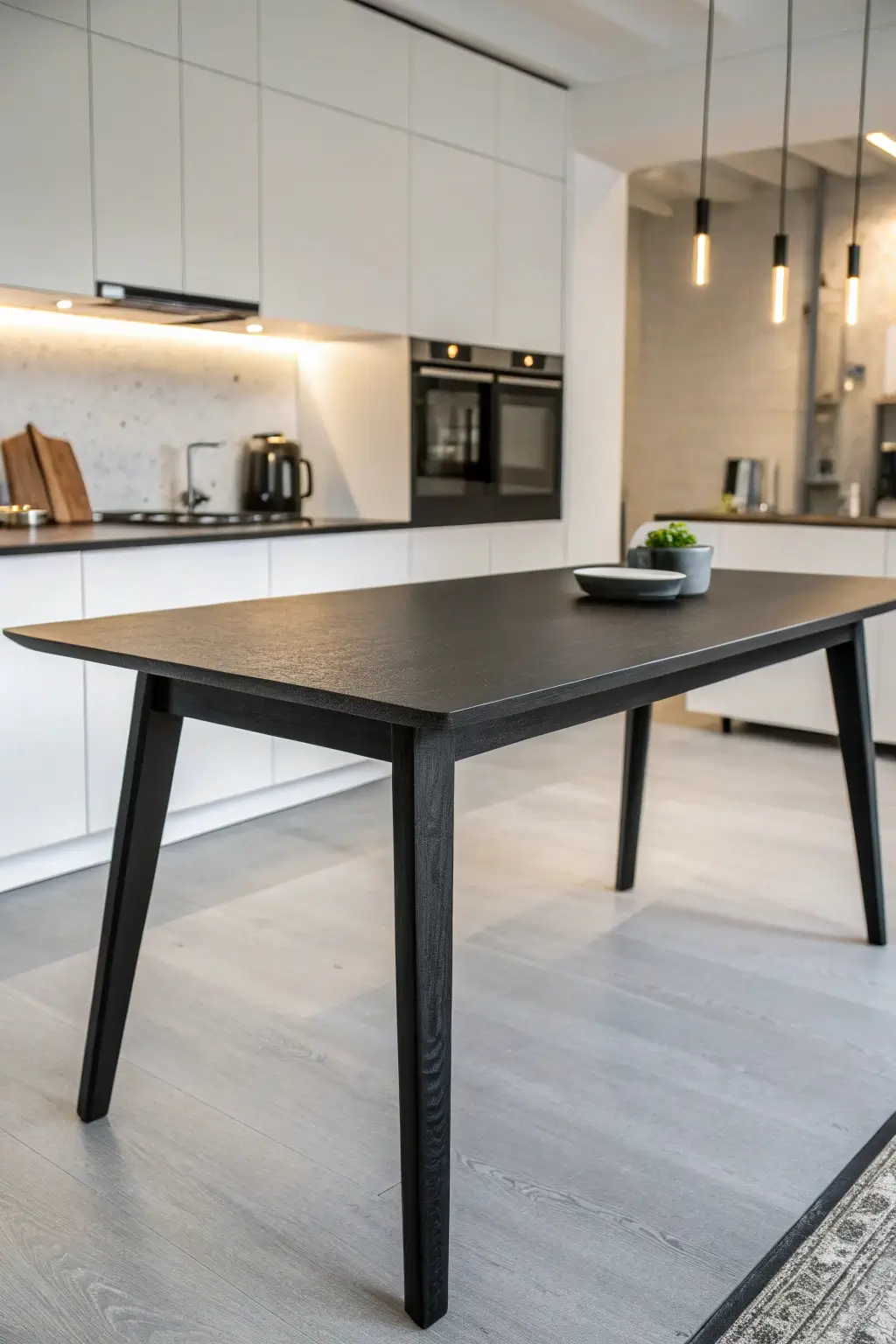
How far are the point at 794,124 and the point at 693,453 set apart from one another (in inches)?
145

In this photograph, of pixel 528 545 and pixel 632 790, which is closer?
pixel 632 790

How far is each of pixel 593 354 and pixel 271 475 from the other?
5.21ft

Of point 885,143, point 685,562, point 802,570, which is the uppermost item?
point 885,143

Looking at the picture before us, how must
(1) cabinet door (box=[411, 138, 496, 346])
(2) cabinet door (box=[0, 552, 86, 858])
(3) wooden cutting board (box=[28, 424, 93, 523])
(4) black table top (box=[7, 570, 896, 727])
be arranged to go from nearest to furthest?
1. (4) black table top (box=[7, 570, 896, 727])
2. (2) cabinet door (box=[0, 552, 86, 858])
3. (3) wooden cutting board (box=[28, 424, 93, 523])
4. (1) cabinet door (box=[411, 138, 496, 346])

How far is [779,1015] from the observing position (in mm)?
2449

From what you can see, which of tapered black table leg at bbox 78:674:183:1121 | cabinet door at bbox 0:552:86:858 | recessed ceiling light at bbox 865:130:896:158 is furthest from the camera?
recessed ceiling light at bbox 865:130:896:158

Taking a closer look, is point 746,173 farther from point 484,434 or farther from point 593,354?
point 484,434

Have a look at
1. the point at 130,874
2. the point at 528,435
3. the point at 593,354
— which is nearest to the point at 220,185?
the point at 528,435

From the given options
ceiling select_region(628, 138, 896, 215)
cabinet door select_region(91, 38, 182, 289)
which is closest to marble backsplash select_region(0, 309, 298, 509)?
cabinet door select_region(91, 38, 182, 289)

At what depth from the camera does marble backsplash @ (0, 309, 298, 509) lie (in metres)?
3.73

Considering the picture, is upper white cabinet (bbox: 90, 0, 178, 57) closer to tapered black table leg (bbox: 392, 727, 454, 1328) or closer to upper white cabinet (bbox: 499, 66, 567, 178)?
upper white cabinet (bbox: 499, 66, 567, 178)

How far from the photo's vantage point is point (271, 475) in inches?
174

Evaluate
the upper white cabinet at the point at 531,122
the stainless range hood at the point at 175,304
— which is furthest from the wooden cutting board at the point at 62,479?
the upper white cabinet at the point at 531,122

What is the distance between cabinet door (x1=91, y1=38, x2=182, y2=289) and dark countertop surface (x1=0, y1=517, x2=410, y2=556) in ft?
2.30
